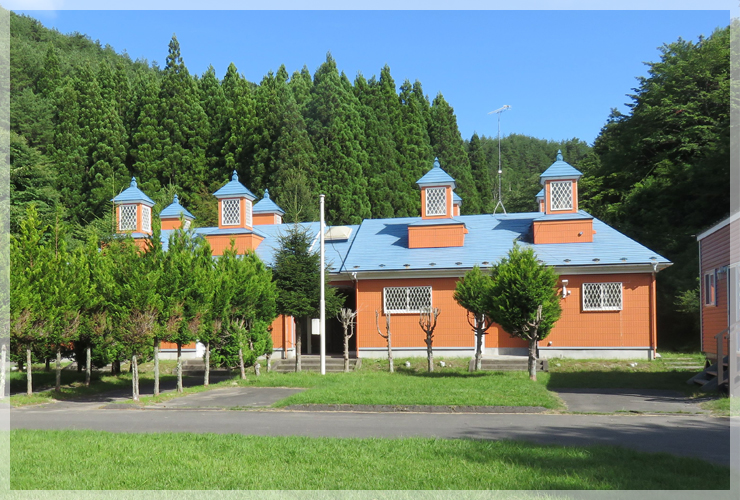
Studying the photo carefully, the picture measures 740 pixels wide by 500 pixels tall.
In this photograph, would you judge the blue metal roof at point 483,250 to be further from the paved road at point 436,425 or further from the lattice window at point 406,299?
the paved road at point 436,425

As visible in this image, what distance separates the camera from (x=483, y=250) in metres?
26.5

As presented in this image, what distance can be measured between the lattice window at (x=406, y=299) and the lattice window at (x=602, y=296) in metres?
5.72


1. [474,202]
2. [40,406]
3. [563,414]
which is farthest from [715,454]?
[474,202]

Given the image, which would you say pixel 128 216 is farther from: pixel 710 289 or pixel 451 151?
pixel 451 151

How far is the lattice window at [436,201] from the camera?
27.4m

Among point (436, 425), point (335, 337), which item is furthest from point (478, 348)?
point (436, 425)

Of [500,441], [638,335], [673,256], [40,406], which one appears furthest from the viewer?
[673,256]

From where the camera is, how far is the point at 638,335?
24234 millimetres

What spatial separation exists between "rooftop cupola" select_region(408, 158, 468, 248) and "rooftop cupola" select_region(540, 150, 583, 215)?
3.58 metres

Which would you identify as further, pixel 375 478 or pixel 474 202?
pixel 474 202

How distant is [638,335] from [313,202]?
24.7m

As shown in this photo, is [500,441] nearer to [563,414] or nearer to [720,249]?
[563,414]

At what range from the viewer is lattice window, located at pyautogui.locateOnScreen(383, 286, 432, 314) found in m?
25.6

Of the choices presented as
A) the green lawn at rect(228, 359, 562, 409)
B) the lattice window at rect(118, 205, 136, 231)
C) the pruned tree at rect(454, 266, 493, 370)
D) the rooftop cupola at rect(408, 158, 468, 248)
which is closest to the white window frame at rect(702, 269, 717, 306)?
the green lawn at rect(228, 359, 562, 409)
